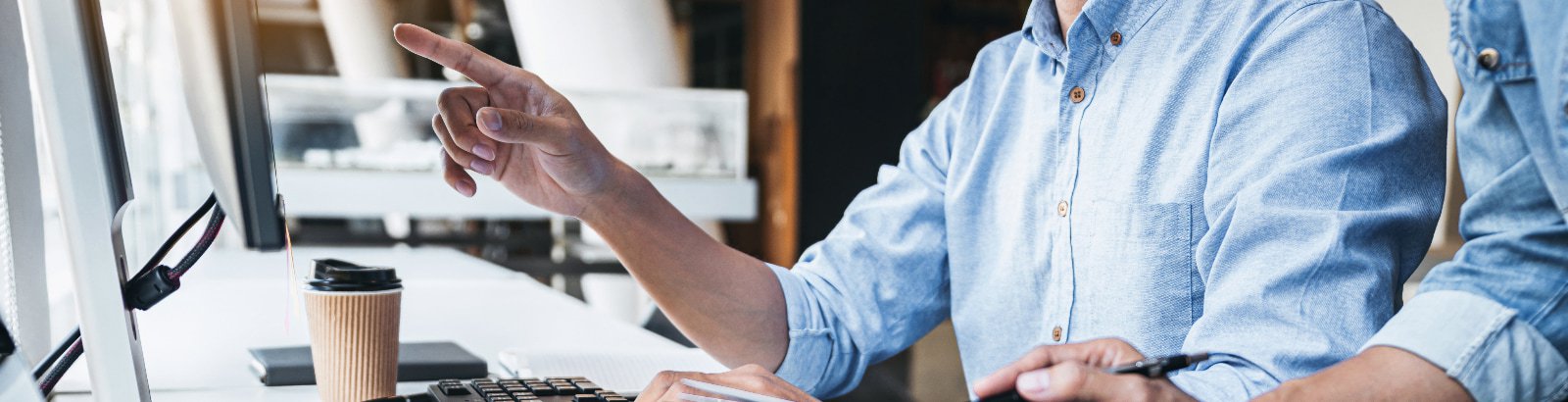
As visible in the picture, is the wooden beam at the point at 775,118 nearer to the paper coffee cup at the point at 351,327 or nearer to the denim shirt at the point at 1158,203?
the denim shirt at the point at 1158,203

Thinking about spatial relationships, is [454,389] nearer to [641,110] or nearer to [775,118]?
[641,110]

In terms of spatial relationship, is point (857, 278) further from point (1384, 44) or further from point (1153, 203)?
point (1384, 44)

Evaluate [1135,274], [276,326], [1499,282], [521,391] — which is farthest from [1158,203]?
[276,326]

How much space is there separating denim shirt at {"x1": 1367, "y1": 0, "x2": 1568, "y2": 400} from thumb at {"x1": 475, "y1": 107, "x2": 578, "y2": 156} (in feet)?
1.97

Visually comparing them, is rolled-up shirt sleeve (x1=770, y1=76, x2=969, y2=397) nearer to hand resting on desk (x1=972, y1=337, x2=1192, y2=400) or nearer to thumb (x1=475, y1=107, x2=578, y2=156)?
thumb (x1=475, y1=107, x2=578, y2=156)

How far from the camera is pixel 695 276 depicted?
3.53 ft

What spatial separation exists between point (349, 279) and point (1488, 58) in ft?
2.47

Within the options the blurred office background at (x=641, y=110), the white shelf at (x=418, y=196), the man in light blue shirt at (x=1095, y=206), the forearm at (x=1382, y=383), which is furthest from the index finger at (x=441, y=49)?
the white shelf at (x=418, y=196)

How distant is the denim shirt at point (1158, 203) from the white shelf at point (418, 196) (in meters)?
2.19

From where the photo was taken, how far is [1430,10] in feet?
9.05

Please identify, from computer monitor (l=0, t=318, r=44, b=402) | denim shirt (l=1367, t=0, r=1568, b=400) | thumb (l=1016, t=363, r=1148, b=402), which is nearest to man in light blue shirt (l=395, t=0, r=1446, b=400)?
thumb (l=1016, t=363, r=1148, b=402)

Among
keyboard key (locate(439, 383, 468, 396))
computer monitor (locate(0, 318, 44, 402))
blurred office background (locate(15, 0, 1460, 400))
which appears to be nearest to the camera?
computer monitor (locate(0, 318, 44, 402))

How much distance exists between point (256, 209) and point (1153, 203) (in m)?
0.68

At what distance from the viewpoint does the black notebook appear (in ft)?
3.18
